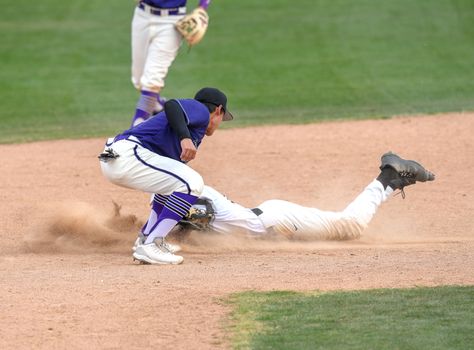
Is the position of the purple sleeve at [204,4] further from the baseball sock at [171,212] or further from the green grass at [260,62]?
the baseball sock at [171,212]

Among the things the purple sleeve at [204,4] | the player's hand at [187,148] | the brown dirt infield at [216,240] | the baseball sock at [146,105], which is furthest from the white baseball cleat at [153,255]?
the purple sleeve at [204,4]

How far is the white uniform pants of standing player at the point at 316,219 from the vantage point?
8.32 meters

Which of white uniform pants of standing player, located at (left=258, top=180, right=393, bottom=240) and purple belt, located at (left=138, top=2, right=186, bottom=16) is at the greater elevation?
purple belt, located at (left=138, top=2, right=186, bottom=16)

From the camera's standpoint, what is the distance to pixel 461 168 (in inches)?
431

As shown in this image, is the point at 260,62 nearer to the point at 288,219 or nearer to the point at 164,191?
the point at 288,219

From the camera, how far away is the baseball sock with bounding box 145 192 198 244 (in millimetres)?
7602

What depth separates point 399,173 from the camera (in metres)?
8.66

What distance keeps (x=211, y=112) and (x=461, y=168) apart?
3.98 meters

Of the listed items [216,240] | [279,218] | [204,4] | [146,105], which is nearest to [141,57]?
[146,105]

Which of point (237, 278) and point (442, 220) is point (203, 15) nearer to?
point (442, 220)

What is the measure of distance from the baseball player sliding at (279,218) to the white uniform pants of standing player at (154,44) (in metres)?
3.58

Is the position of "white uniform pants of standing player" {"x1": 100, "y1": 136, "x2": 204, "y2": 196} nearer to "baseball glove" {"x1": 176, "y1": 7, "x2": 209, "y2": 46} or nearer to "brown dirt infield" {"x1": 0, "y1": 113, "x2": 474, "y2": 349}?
"brown dirt infield" {"x1": 0, "y1": 113, "x2": 474, "y2": 349}

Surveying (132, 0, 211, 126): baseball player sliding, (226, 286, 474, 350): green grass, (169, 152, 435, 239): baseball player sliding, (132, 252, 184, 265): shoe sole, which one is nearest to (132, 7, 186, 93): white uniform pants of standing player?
(132, 0, 211, 126): baseball player sliding

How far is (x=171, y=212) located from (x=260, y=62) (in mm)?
10153
